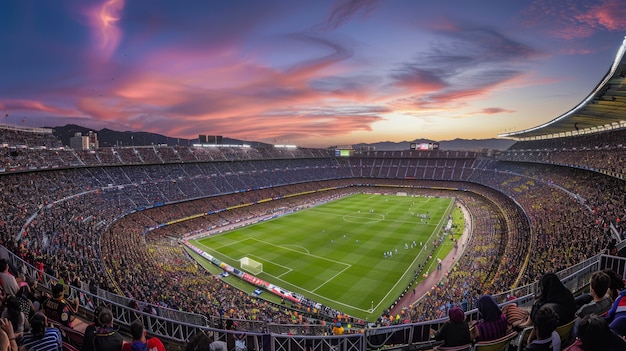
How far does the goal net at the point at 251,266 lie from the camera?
3159 centimetres

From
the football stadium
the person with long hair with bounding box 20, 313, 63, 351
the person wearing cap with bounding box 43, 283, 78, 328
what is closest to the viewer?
the person with long hair with bounding box 20, 313, 63, 351

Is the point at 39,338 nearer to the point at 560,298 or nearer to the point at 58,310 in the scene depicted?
the point at 58,310

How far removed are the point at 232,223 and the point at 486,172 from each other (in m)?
60.2

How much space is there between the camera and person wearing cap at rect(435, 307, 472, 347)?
4.67m

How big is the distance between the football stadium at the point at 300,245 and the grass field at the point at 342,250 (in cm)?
23

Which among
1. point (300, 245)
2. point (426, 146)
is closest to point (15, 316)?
point (300, 245)

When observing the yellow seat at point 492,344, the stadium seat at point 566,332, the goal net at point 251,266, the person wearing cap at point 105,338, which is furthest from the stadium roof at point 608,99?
the goal net at point 251,266

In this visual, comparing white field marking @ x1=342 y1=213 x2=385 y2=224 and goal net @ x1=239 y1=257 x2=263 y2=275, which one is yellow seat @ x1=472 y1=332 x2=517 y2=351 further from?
white field marking @ x1=342 y1=213 x2=385 y2=224

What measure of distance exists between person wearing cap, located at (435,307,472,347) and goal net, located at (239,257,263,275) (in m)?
28.6

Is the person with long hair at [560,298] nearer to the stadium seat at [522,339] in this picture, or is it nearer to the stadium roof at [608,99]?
the stadium seat at [522,339]

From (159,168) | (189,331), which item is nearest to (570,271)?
(189,331)

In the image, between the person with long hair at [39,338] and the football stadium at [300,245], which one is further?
the football stadium at [300,245]

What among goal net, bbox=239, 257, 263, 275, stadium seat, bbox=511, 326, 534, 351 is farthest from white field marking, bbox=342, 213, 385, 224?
stadium seat, bbox=511, 326, 534, 351

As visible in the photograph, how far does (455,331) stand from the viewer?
15.5ft
